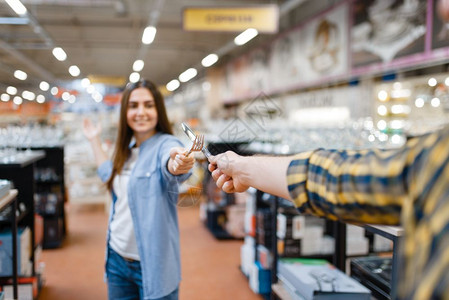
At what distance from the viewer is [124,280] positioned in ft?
6.45

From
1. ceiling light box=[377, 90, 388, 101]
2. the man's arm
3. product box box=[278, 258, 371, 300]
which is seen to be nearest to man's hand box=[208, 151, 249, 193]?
the man's arm

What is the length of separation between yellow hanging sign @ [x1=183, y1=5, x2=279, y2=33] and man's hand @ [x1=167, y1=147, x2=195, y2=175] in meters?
4.46

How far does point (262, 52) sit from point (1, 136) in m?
10.1

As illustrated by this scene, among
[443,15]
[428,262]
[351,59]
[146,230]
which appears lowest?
[146,230]

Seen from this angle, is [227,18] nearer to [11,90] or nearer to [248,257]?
[11,90]

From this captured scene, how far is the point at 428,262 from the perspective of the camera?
53cm

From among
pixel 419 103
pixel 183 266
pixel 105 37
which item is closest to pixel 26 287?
pixel 183 266

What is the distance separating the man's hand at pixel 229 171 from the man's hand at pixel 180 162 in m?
0.35

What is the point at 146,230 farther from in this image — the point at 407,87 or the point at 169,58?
the point at 169,58

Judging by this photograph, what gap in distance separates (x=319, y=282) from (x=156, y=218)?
3.90 ft

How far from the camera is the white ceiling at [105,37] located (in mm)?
9867

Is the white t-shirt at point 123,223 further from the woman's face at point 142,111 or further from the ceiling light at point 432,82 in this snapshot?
the ceiling light at point 432,82

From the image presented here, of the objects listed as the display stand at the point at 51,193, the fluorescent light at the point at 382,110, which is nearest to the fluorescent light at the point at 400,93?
the fluorescent light at the point at 382,110

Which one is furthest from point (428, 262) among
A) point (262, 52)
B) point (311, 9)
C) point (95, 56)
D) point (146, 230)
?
point (95, 56)
